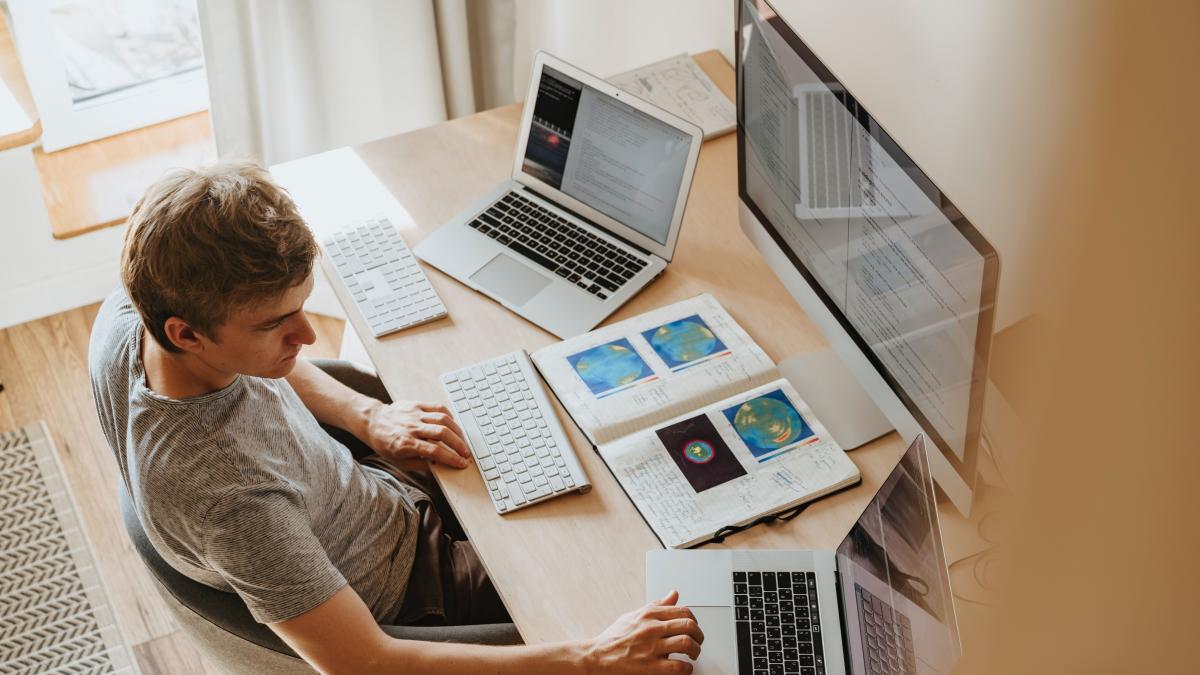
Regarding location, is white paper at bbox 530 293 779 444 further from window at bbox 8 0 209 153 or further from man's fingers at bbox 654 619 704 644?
window at bbox 8 0 209 153

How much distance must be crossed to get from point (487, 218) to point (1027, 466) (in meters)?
1.71

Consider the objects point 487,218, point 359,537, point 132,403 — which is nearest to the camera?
point 132,403

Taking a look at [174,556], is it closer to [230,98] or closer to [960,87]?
[960,87]

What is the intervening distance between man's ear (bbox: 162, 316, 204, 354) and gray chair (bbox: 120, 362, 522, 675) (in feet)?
0.87

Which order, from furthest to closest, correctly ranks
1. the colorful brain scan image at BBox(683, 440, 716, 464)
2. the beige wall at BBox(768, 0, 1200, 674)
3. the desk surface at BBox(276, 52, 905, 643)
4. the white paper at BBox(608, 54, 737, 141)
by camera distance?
1. the white paper at BBox(608, 54, 737, 141)
2. the colorful brain scan image at BBox(683, 440, 716, 464)
3. the desk surface at BBox(276, 52, 905, 643)
4. the beige wall at BBox(768, 0, 1200, 674)

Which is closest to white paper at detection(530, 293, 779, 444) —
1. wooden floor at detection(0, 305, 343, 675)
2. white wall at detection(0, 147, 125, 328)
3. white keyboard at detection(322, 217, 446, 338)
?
white keyboard at detection(322, 217, 446, 338)

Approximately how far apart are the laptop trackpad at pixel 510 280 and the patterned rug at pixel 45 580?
42.3 inches

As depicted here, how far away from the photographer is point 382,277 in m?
1.71

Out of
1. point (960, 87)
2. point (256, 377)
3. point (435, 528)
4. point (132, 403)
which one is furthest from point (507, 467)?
point (960, 87)

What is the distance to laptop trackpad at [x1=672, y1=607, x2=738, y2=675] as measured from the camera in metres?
1.25

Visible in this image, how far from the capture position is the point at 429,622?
1479 mm

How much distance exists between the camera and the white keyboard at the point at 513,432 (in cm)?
143

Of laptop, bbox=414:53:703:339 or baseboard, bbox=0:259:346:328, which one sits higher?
laptop, bbox=414:53:703:339

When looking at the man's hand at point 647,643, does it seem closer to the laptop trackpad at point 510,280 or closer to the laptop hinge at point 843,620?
the laptop hinge at point 843,620
